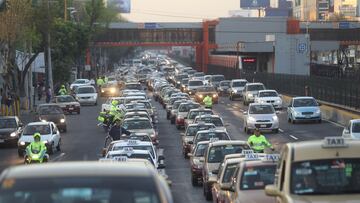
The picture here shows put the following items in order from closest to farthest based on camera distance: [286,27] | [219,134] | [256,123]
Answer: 1. [219,134]
2. [256,123]
3. [286,27]

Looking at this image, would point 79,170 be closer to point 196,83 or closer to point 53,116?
point 53,116

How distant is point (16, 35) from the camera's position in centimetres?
6306

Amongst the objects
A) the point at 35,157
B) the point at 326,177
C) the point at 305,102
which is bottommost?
the point at 305,102

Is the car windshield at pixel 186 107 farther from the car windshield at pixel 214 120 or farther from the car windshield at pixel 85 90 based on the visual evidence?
the car windshield at pixel 85 90

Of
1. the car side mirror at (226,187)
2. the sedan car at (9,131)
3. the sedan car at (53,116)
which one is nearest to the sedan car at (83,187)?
the car side mirror at (226,187)

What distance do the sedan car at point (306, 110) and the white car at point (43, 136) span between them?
16.6 m

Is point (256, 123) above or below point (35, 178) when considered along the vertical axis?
below

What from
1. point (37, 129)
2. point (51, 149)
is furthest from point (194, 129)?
point (37, 129)

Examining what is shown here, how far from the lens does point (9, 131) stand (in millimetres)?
43906

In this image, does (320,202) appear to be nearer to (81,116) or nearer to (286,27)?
(81,116)

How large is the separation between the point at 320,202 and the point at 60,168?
4.03 meters

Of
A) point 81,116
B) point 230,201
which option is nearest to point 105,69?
point 81,116

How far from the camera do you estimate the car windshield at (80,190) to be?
7.60 metres

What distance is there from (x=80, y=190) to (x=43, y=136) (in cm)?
3219
